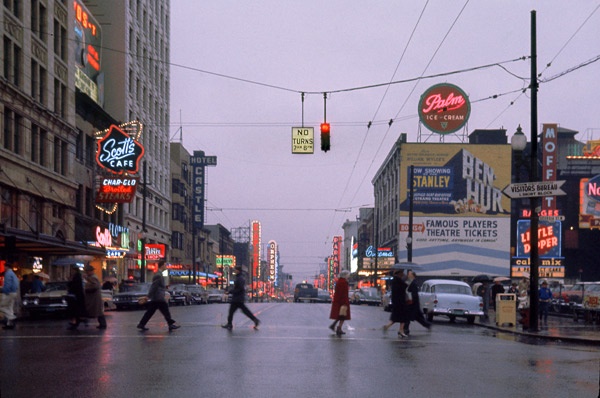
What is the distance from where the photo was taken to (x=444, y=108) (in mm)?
59844

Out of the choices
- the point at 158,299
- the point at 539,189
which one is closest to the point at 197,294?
the point at 158,299

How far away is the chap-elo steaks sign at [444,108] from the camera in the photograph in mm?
60094

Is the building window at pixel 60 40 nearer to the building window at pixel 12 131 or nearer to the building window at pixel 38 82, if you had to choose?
the building window at pixel 38 82

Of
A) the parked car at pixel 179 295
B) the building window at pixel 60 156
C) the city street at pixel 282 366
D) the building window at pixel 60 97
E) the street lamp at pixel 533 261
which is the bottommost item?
the parked car at pixel 179 295

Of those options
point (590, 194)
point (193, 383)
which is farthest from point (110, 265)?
point (193, 383)

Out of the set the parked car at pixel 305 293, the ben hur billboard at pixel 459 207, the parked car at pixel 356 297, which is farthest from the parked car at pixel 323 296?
the ben hur billboard at pixel 459 207

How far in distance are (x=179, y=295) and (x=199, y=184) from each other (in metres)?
35.5

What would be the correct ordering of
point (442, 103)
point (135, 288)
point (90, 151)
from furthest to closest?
point (442, 103), point (90, 151), point (135, 288)

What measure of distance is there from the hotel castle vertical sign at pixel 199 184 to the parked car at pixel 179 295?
32160 millimetres

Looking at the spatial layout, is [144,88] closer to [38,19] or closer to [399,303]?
[38,19]

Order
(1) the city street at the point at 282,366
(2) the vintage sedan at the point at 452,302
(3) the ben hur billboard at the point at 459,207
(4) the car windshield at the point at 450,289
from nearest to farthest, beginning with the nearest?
1. (1) the city street at the point at 282,366
2. (2) the vintage sedan at the point at 452,302
3. (4) the car windshield at the point at 450,289
4. (3) the ben hur billboard at the point at 459,207

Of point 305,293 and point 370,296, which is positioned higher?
point 370,296

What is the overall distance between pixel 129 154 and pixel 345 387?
127 ft

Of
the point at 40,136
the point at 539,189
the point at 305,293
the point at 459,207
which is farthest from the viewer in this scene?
the point at 305,293
